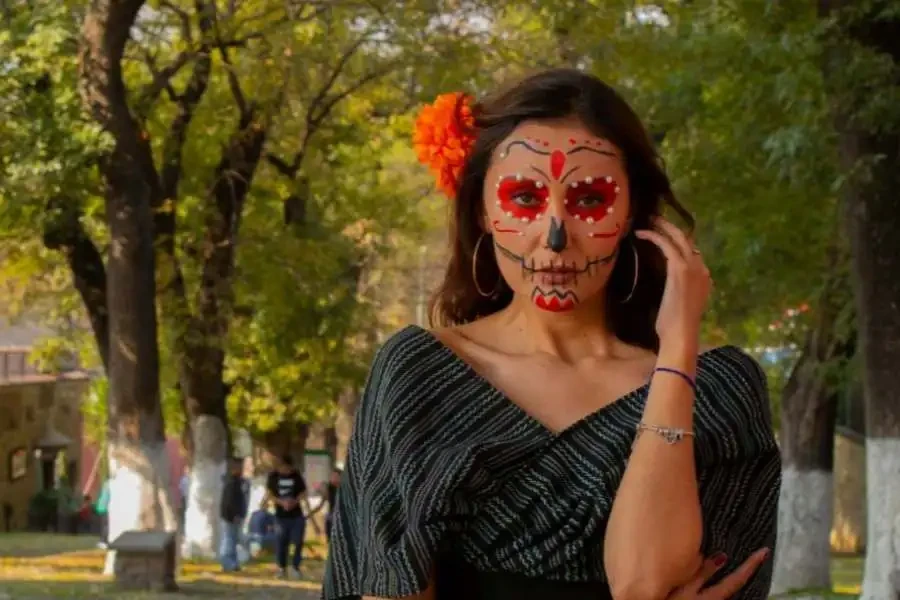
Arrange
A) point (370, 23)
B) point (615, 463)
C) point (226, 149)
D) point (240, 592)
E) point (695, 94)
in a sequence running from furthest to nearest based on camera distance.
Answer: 1. point (226, 149)
2. point (370, 23)
3. point (240, 592)
4. point (695, 94)
5. point (615, 463)

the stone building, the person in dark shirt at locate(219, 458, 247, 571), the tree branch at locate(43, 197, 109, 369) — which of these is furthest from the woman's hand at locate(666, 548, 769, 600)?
the stone building

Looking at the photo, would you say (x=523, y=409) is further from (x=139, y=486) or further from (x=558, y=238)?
(x=139, y=486)

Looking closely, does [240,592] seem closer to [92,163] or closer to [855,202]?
[92,163]

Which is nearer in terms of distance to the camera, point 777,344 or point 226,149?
point 777,344

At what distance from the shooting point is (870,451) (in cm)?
1277

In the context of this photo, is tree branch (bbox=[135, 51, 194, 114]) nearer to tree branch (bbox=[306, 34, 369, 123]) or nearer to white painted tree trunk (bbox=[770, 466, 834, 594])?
tree branch (bbox=[306, 34, 369, 123])

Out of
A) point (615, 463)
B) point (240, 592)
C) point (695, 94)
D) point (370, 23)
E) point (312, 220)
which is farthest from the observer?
point (312, 220)

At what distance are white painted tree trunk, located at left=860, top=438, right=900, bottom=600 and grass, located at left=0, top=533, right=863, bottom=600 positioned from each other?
3.02 m

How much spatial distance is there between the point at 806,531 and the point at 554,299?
15.6 metres

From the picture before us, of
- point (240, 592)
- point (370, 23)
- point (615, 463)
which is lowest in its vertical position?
point (240, 592)

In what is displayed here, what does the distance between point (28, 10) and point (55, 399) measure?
3935 cm

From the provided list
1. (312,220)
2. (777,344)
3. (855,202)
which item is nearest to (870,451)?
(855,202)

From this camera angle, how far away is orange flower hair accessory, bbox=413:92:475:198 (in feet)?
9.89

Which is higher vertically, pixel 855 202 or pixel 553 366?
pixel 855 202
